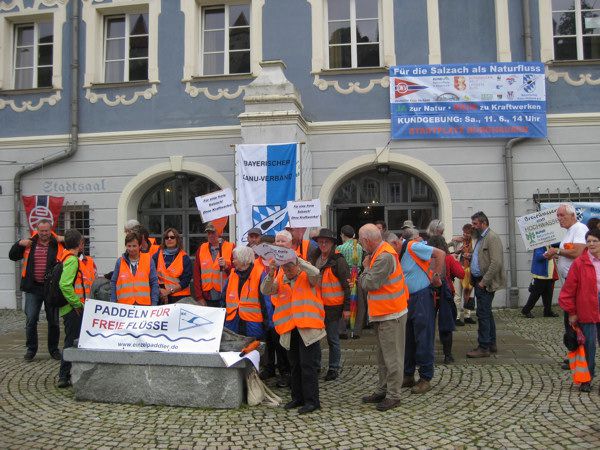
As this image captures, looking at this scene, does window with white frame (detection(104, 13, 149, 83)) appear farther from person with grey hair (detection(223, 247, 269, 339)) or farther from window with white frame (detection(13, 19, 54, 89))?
person with grey hair (detection(223, 247, 269, 339))

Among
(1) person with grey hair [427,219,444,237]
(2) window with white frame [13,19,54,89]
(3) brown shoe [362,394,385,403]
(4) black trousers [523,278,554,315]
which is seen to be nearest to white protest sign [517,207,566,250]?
(1) person with grey hair [427,219,444,237]

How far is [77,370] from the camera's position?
555cm

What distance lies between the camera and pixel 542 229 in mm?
7363

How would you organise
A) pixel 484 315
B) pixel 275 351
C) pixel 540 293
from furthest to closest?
pixel 540 293 → pixel 484 315 → pixel 275 351

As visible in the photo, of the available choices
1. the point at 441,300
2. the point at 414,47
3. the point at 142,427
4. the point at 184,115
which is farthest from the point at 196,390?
the point at 414,47

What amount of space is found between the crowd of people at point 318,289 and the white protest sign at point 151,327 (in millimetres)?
370

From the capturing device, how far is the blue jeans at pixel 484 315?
686 centimetres

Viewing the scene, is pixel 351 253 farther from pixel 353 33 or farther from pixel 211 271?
pixel 353 33

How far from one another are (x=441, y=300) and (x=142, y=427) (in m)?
3.72

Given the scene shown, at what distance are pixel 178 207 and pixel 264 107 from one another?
353 centimetres

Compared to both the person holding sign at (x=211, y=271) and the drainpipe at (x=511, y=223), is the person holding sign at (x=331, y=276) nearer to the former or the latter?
the person holding sign at (x=211, y=271)

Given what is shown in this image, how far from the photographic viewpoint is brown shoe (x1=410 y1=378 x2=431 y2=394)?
18.1 feet

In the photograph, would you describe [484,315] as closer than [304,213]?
Yes

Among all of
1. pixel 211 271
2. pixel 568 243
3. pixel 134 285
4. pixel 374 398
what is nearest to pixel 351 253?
pixel 211 271
